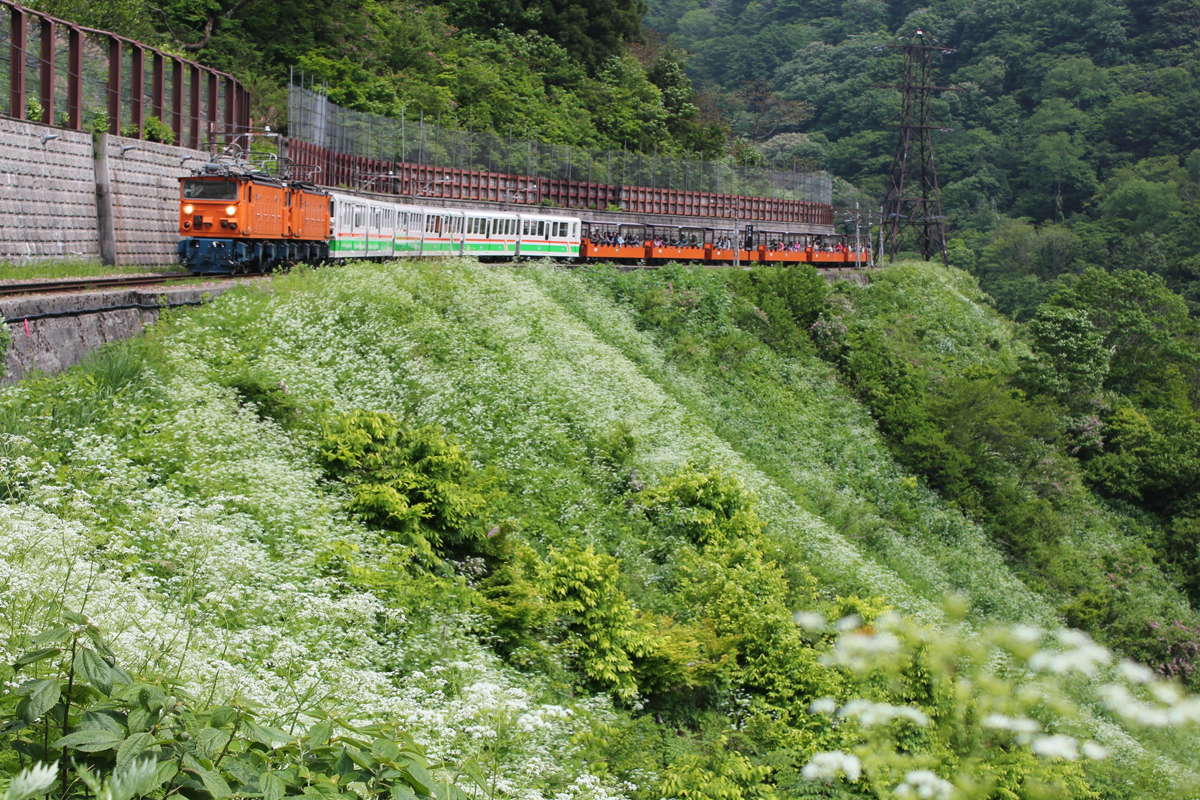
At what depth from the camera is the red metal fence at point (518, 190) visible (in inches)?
1304

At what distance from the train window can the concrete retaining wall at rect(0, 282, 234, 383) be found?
6.88 meters

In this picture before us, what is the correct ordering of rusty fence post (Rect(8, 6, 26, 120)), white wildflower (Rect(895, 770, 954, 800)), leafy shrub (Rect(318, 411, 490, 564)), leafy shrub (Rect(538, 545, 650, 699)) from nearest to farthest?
white wildflower (Rect(895, 770, 954, 800)) < leafy shrub (Rect(538, 545, 650, 699)) < leafy shrub (Rect(318, 411, 490, 564)) < rusty fence post (Rect(8, 6, 26, 120))

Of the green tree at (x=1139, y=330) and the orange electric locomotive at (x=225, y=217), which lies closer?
the orange electric locomotive at (x=225, y=217)

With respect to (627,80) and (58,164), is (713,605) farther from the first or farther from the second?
(627,80)

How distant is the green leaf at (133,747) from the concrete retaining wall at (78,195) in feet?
47.0

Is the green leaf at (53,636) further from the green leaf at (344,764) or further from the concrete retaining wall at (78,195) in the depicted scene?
the concrete retaining wall at (78,195)

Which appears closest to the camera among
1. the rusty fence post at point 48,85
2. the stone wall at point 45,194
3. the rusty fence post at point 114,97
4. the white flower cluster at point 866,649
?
the white flower cluster at point 866,649

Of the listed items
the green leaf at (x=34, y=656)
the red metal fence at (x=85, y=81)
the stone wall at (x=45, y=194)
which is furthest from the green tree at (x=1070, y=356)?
the green leaf at (x=34, y=656)

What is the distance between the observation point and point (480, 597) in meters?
7.59

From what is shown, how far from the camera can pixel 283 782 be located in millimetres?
2994

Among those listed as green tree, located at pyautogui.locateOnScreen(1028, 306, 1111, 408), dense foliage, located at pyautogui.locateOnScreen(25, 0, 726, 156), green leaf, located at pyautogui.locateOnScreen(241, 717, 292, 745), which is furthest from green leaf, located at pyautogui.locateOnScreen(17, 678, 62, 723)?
green tree, located at pyautogui.locateOnScreen(1028, 306, 1111, 408)

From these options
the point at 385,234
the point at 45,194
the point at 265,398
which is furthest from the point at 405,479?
the point at 385,234

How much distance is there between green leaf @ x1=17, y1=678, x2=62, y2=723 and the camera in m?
2.80

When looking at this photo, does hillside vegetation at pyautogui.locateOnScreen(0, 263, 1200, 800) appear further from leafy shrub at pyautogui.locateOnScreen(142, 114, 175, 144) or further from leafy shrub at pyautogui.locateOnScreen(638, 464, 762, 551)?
leafy shrub at pyautogui.locateOnScreen(142, 114, 175, 144)
